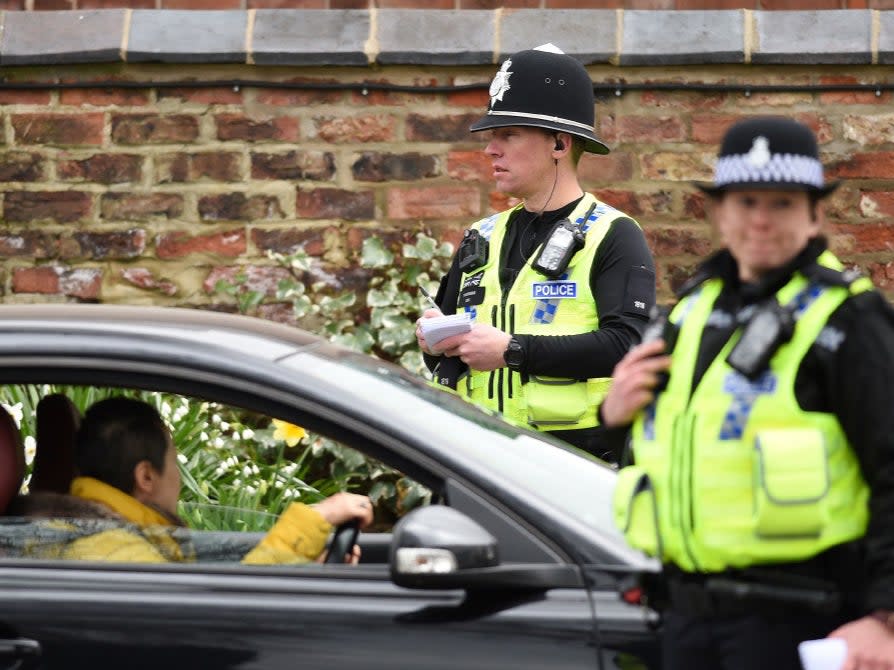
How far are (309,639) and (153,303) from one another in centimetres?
413

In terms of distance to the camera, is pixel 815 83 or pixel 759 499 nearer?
pixel 759 499

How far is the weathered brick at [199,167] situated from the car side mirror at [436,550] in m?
4.19

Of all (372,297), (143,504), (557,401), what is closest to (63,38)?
(372,297)

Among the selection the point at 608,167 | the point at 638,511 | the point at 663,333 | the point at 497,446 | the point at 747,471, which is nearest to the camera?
the point at 747,471

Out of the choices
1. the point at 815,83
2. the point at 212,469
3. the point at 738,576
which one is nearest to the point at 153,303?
the point at 212,469

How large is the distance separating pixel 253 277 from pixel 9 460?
351cm

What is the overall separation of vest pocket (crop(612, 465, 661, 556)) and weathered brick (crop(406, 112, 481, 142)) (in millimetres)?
4096

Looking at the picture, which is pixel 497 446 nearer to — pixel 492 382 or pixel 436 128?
pixel 492 382

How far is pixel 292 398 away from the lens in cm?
297

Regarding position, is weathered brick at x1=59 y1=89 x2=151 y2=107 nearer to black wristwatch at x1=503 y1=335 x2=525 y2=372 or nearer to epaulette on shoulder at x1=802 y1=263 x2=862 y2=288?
black wristwatch at x1=503 y1=335 x2=525 y2=372

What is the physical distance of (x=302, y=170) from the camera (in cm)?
676

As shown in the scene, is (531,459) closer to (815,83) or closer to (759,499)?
(759,499)

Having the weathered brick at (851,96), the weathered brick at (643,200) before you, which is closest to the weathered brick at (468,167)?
the weathered brick at (643,200)

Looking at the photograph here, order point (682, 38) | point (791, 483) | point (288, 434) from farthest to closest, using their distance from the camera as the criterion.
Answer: point (682, 38), point (288, 434), point (791, 483)
